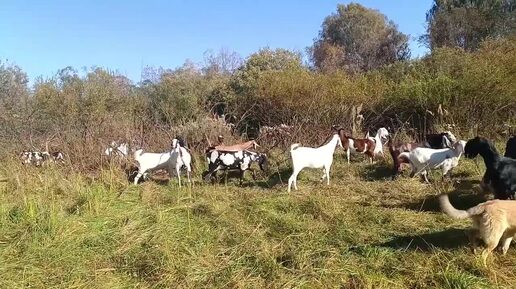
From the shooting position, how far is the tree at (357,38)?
40188 mm

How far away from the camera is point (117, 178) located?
9.16m

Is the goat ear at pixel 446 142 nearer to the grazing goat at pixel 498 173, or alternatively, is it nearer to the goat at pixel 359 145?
the goat at pixel 359 145

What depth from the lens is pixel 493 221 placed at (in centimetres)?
479

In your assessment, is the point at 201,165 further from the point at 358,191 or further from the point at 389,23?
the point at 389,23

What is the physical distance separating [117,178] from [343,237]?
5.09 m

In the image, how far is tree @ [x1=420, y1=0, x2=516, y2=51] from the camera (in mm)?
30172

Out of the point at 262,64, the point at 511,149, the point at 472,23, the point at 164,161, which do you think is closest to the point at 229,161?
the point at 164,161

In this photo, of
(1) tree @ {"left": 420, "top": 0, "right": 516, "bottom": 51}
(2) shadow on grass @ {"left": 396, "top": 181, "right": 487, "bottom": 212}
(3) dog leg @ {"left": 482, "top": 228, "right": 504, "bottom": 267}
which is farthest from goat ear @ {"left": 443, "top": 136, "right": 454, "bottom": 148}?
(1) tree @ {"left": 420, "top": 0, "right": 516, "bottom": 51}

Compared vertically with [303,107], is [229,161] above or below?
below

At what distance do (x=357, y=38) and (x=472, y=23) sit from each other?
46.3 ft

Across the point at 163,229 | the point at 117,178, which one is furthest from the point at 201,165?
the point at 163,229

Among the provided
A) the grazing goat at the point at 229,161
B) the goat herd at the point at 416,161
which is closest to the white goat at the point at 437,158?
the goat herd at the point at 416,161

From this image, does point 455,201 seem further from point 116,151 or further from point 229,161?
point 116,151

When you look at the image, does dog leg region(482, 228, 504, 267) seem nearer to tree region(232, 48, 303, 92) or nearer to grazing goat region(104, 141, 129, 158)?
grazing goat region(104, 141, 129, 158)
